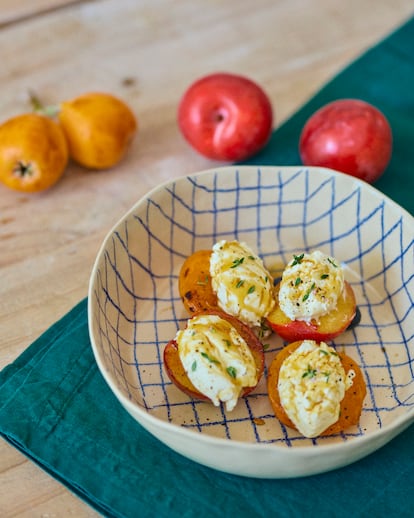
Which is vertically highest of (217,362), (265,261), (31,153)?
(31,153)

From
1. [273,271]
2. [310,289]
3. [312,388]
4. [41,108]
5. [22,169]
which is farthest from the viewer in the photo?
[41,108]

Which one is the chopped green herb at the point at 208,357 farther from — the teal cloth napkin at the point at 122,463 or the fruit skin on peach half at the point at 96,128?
the fruit skin on peach half at the point at 96,128

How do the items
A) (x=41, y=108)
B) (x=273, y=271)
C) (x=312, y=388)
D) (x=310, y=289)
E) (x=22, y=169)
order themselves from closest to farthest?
(x=312, y=388), (x=310, y=289), (x=273, y=271), (x=22, y=169), (x=41, y=108)

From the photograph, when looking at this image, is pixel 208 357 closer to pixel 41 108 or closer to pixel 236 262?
pixel 236 262

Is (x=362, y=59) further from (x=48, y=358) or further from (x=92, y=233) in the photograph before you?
(x=48, y=358)

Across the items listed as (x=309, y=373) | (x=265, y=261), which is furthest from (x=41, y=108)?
(x=309, y=373)

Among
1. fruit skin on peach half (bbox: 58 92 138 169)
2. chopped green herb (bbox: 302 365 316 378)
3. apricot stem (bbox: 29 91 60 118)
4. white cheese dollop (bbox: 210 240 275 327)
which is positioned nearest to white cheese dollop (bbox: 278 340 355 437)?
chopped green herb (bbox: 302 365 316 378)

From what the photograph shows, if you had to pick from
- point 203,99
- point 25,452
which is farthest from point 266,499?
point 203,99
